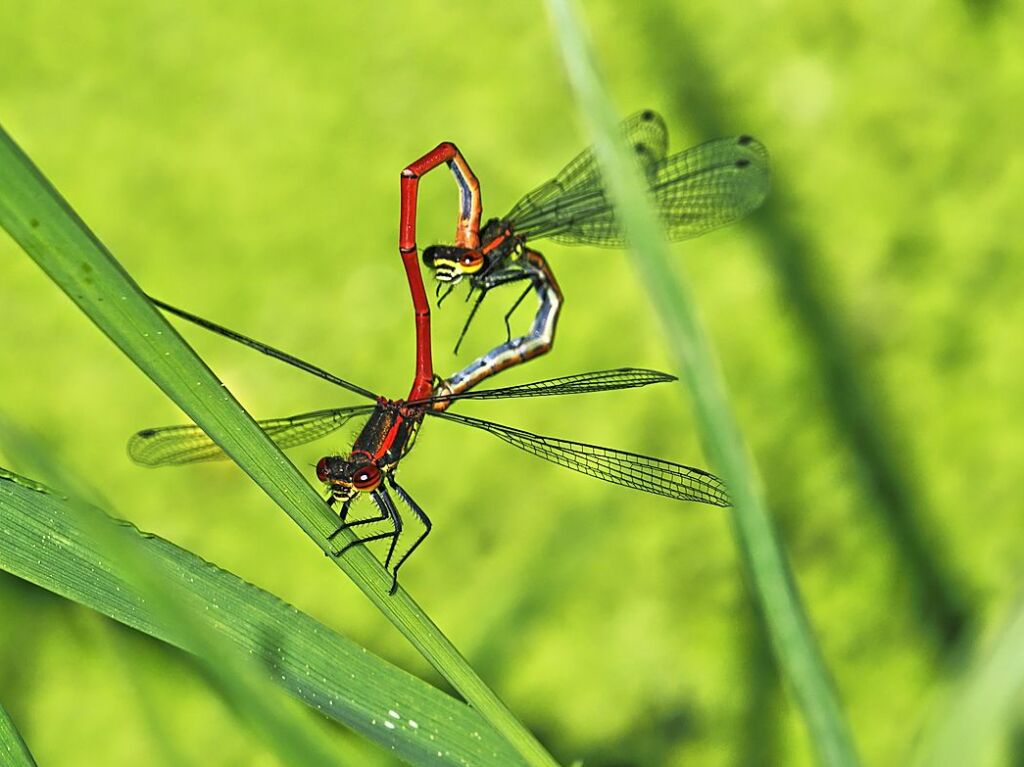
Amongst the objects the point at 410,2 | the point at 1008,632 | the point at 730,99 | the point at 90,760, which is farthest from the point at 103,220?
the point at 1008,632

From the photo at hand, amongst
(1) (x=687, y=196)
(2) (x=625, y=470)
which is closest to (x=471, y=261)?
(2) (x=625, y=470)

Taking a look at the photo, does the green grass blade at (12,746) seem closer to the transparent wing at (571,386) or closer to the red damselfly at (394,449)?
the red damselfly at (394,449)

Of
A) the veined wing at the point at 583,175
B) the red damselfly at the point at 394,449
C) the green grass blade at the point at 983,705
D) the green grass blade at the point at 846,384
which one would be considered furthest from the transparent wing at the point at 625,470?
the green grass blade at the point at 846,384

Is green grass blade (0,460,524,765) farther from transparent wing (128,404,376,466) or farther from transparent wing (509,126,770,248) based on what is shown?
transparent wing (509,126,770,248)

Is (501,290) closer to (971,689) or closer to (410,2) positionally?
(410,2)

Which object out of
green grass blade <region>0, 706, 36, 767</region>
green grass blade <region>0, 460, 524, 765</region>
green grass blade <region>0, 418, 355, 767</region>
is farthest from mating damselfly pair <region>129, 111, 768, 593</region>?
green grass blade <region>0, 418, 355, 767</region>

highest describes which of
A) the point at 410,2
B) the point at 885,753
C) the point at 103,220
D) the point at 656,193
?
the point at 410,2

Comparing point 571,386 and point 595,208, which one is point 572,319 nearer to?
point 595,208
